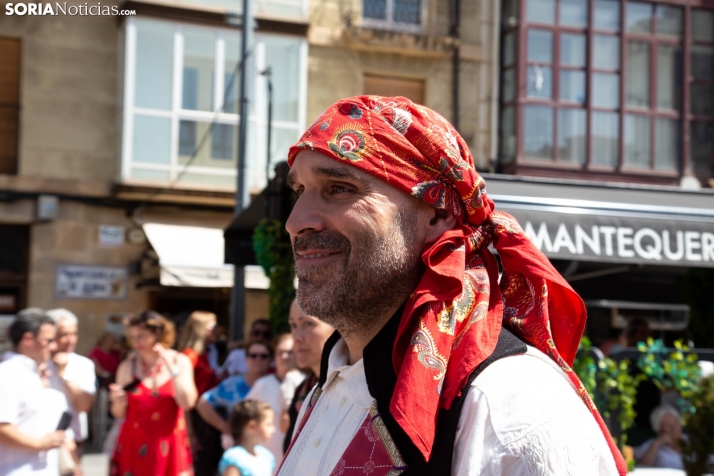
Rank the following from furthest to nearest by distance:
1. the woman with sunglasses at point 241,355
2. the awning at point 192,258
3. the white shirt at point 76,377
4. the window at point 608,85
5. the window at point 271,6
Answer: the window at point 608,85
the window at point 271,6
the awning at point 192,258
the woman with sunglasses at point 241,355
the white shirt at point 76,377

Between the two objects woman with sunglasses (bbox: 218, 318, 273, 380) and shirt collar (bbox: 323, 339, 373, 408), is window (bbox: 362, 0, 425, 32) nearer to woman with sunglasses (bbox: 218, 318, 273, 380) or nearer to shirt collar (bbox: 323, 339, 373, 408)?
woman with sunglasses (bbox: 218, 318, 273, 380)

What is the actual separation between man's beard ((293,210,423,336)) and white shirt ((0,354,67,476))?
3.55 m

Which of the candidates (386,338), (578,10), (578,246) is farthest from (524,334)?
(578,10)

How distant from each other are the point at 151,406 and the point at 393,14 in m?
12.1

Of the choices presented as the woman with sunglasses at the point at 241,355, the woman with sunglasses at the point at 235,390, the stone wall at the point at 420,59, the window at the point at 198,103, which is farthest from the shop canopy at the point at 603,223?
the stone wall at the point at 420,59

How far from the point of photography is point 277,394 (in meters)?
5.57

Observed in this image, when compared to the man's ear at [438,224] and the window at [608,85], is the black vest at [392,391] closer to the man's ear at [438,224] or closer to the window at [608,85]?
the man's ear at [438,224]

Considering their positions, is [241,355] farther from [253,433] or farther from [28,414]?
[28,414]

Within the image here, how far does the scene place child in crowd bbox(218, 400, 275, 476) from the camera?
466cm

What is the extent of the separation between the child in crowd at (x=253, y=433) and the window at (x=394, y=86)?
1183 centimetres

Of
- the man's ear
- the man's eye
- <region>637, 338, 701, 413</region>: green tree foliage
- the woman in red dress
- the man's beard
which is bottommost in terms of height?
the woman in red dress

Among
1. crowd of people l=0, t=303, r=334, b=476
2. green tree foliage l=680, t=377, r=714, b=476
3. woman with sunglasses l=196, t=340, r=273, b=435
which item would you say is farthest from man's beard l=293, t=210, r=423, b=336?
woman with sunglasses l=196, t=340, r=273, b=435

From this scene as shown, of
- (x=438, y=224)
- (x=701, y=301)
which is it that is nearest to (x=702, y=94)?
(x=701, y=301)

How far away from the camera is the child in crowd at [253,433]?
4.66 metres
